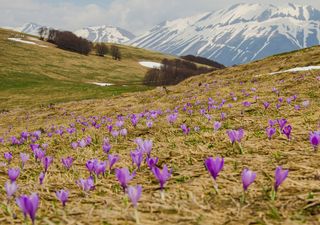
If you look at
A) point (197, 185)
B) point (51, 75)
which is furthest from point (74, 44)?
point (197, 185)

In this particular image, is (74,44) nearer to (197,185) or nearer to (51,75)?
(51,75)

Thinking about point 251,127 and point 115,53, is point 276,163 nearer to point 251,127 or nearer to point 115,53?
point 251,127

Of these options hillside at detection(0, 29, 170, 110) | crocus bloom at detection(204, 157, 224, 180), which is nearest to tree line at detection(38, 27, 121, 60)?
hillside at detection(0, 29, 170, 110)

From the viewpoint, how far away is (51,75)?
8531 cm

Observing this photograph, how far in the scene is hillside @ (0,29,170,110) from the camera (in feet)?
173

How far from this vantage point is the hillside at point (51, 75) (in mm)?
52778

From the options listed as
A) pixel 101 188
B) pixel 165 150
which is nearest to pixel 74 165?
pixel 165 150

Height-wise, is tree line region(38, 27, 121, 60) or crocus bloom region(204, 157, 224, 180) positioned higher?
tree line region(38, 27, 121, 60)

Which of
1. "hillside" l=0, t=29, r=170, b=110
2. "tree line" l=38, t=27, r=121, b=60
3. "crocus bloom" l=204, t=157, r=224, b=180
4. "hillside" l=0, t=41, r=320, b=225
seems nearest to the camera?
"hillside" l=0, t=41, r=320, b=225

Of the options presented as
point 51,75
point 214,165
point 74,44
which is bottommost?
point 214,165

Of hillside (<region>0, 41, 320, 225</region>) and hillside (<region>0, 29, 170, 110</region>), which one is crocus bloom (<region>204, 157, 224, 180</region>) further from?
hillside (<region>0, 29, 170, 110</region>)

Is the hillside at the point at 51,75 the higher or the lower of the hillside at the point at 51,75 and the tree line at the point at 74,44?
the lower

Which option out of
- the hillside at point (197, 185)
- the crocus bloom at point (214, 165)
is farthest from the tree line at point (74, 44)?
the crocus bloom at point (214, 165)

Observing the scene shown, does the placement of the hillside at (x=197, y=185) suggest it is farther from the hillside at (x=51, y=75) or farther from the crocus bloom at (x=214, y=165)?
the hillside at (x=51, y=75)
